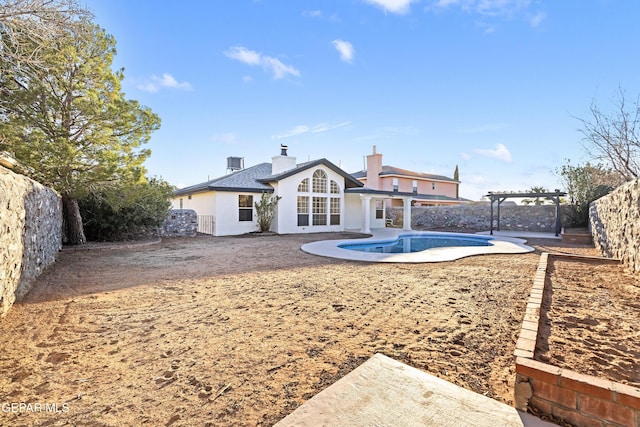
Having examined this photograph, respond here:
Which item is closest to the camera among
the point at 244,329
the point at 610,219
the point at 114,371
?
the point at 114,371

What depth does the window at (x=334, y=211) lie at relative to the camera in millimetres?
19834

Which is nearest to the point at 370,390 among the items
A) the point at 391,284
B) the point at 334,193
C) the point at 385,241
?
the point at 391,284

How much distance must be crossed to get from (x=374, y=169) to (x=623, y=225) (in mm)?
26308

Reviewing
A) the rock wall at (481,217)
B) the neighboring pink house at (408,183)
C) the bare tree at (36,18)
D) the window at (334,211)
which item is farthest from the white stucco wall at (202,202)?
the neighboring pink house at (408,183)

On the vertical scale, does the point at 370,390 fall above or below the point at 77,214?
below

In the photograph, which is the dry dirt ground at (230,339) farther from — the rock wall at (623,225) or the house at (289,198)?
the house at (289,198)

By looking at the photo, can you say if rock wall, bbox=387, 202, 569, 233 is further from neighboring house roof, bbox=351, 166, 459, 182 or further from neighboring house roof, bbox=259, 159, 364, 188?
neighboring house roof, bbox=351, 166, 459, 182

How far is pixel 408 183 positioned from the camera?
116 ft

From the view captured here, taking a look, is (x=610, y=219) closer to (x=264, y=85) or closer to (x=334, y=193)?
(x=334, y=193)

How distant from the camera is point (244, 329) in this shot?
3939 mm

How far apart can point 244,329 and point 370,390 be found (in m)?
2.00

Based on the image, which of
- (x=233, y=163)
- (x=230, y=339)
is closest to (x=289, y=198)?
(x=233, y=163)

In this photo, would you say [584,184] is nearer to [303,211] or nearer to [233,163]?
[303,211]

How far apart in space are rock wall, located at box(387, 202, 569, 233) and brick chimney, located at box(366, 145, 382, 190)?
7021 millimetres
